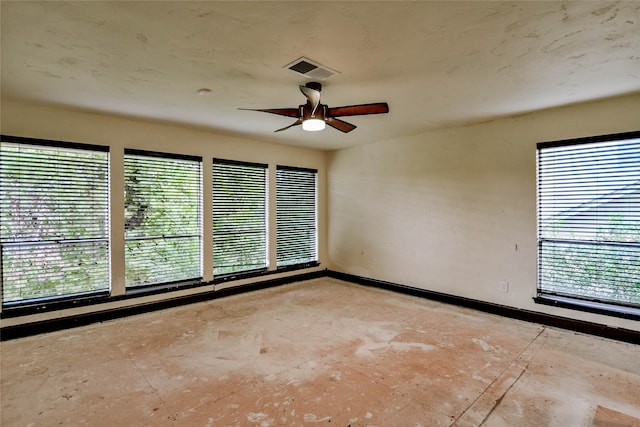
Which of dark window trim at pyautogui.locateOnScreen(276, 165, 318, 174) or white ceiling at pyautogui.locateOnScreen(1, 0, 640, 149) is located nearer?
white ceiling at pyautogui.locateOnScreen(1, 0, 640, 149)

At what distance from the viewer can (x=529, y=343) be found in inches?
127

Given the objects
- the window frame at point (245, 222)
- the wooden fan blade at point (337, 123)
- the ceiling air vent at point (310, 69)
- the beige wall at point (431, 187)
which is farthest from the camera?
the window frame at point (245, 222)

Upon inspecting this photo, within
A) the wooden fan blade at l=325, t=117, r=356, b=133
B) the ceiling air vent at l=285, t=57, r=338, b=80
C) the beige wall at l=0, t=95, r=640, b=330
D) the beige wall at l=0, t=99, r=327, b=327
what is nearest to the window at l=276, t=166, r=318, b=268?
the beige wall at l=0, t=99, r=327, b=327

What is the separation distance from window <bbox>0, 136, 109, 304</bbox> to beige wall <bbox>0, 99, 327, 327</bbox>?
0.11m

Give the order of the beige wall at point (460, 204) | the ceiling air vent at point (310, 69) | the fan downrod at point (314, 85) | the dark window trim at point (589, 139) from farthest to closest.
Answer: the beige wall at point (460, 204) → the dark window trim at point (589, 139) → the fan downrod at point (314, 85) → the ceiling air vent at point (310, 69)

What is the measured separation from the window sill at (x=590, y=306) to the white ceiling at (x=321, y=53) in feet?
7.36

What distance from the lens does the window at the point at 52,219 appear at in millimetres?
3326

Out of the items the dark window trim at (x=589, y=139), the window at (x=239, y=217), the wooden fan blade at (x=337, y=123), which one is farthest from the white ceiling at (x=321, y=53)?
the window at (x=239, y=217)

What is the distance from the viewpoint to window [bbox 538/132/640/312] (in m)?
3.23

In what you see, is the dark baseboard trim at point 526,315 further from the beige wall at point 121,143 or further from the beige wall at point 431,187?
the beige wall at point 121,143

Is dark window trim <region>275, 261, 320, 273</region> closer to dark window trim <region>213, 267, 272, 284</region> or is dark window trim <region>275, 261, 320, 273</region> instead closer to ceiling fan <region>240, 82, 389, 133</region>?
dark window trim <region>213, 267, 272, 284</region>

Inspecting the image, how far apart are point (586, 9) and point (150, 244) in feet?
16.0

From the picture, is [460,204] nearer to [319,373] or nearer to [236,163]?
[319,373]

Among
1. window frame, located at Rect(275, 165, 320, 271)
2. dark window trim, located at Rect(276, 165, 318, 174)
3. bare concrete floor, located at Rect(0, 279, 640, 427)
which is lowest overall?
bare concrete floor, located at Rect(0, 279, 640, 427)
